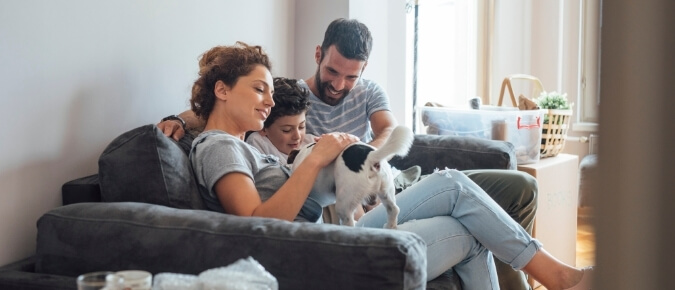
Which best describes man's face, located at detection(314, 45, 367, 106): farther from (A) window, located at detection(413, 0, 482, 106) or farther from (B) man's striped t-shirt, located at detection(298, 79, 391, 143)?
(A) window, located at detection(413, 0, 482, 106)

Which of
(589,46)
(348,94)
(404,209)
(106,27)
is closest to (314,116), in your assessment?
(348,94)

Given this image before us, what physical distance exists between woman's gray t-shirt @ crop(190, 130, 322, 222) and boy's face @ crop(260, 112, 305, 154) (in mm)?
207

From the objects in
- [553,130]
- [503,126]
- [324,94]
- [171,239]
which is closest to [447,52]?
[553,130]

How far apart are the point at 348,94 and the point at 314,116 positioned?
149mm

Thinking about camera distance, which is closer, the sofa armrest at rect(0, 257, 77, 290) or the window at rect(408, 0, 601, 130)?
the sofa armrest at rect(0, 257, 77, 290)

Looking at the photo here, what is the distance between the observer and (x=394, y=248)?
4.41ft

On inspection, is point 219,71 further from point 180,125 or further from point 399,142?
point 399,142

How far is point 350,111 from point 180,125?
2.54 ft

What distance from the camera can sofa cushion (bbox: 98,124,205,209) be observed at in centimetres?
170

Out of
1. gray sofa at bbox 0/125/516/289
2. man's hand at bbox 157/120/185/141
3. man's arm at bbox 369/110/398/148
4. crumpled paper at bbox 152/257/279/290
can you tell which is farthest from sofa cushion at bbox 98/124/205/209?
man's arm at bbox 369/110/398/148

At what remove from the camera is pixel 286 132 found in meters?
2.21

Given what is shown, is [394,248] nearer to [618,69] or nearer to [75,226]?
[75,226]

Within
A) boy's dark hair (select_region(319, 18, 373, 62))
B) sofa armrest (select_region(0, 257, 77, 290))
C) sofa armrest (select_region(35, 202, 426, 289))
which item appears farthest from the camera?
boy's dark hair (select_region(319, 18, 373, 62))

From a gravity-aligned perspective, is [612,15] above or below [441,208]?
above
